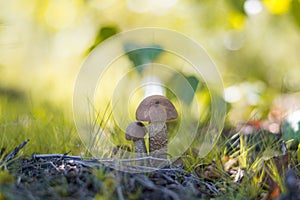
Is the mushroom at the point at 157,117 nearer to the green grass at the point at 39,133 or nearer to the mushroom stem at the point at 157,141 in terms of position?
the mushroom stem at the point at 157,141

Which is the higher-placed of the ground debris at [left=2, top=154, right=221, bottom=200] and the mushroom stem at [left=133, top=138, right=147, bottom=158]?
the mushroom stem at [left=133, top=138, right=147, bottom=158]

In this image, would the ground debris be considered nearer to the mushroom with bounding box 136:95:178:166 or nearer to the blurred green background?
the mushroom with bounding box 136:95:178:166

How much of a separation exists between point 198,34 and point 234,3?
62.3 inches

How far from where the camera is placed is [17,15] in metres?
3.89

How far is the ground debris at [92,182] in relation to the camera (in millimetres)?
1070

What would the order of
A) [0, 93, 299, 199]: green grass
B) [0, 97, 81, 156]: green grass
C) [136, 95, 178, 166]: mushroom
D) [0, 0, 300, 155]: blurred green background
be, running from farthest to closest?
[0, 0, 300, 155]: blurred green background < [0, 97, 81, 156]: green grass < [136, 95, 178, 166]: mushroom < [0, 93, 299, 199]: green grass

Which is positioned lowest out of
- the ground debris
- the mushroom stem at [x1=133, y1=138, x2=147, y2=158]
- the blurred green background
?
the ground debris

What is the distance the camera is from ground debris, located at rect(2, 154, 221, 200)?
3.51 ft

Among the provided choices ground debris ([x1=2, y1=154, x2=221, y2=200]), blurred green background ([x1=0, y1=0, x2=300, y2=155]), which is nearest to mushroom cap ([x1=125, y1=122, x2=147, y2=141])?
ground debris ([x1=2, y1=154, x2=221, y2=200])

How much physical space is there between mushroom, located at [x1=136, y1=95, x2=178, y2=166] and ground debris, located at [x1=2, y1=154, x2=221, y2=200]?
4.8 inches

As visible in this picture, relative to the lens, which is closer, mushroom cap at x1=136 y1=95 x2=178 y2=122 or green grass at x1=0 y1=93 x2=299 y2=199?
green grass at x1=0 y1=93 x2=299 y2=199

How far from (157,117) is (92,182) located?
37 cm

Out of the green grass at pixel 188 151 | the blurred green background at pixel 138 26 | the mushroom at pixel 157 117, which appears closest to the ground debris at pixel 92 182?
the green grass at pixel 188 151

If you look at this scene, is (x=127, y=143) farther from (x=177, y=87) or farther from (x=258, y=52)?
(x=258, y=52)
